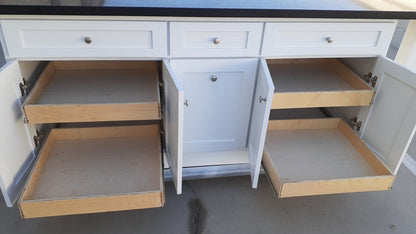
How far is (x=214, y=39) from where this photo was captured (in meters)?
1.18

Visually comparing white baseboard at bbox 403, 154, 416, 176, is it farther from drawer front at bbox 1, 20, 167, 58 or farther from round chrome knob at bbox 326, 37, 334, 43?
drawer front at bbox 1, 20, 167, 58

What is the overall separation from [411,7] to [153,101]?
1.10m

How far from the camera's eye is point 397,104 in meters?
1.27

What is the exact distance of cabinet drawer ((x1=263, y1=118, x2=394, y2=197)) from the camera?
1205 millimetres

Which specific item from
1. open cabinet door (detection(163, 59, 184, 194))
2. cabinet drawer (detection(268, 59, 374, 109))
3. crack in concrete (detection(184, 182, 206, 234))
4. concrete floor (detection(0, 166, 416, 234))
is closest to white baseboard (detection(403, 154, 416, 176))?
concrete floor (detection(0, 166, 416, 234))

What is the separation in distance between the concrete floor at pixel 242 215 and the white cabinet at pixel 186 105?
0.17m

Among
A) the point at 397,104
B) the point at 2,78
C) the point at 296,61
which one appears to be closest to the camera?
the point at 2,78

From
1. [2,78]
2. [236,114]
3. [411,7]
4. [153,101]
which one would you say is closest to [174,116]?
[153,101]

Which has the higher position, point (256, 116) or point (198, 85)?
point (198, 85)

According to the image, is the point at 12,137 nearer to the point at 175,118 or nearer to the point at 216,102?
the point at 175,118

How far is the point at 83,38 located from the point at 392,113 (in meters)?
1.23

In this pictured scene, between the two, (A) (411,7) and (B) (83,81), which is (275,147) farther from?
(B) (83,81)

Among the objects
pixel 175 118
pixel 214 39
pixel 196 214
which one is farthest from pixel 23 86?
pixel 196 214

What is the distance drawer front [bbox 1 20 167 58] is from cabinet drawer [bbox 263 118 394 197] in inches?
26.2
